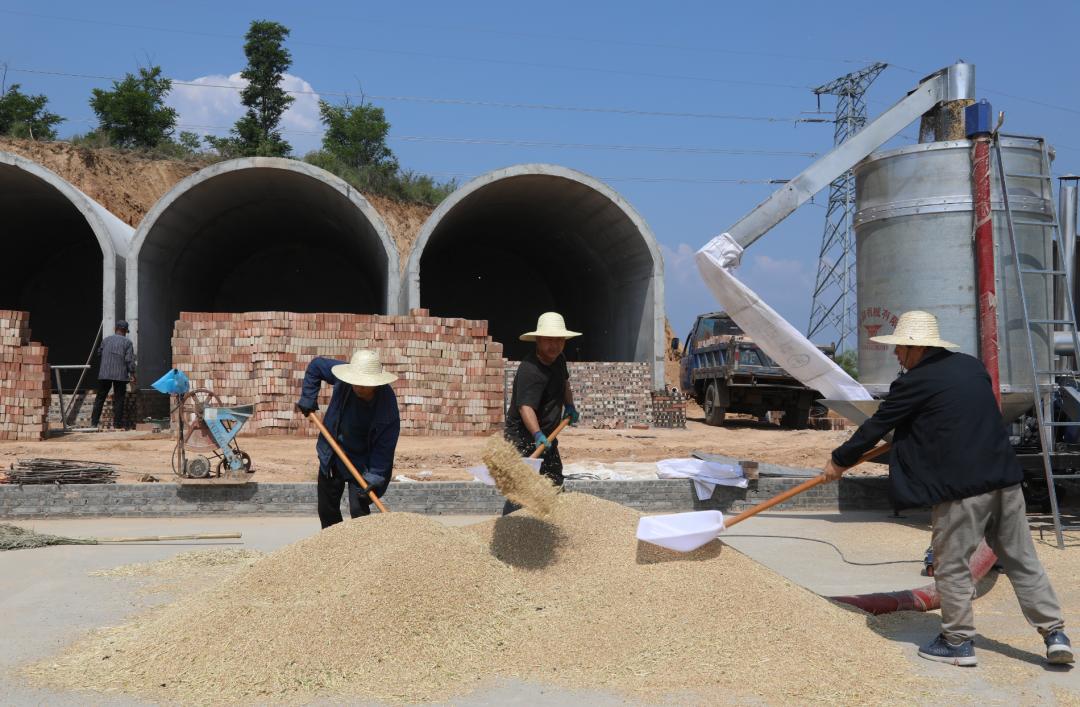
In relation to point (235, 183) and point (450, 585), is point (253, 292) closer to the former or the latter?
point (235, 183)

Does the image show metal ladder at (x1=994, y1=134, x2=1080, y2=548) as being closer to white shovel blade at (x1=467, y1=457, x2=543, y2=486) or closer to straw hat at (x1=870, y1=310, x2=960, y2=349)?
straw hat at (x1=870, y1=310, x2=960, y2=349)

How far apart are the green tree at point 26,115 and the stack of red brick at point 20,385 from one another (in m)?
19.9

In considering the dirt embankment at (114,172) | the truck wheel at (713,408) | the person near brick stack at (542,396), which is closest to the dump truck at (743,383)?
the truck wheel at (713,408)

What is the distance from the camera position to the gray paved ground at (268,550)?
4.34 meters

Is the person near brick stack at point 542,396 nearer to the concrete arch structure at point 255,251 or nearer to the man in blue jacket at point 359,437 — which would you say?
the man in blue jacket at point 359,437

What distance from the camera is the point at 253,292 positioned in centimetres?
2750

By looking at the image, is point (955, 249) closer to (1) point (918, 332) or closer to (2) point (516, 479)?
(1) point (918, 332)

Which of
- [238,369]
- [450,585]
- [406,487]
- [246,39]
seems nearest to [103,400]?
[238,369]

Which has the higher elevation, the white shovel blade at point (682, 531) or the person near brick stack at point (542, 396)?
the person near brick stack at point (542, 396)

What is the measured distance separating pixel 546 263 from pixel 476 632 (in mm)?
22586

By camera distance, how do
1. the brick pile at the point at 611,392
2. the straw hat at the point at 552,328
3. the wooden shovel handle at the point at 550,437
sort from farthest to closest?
1. the brick pile at the point at 611,392
2. the straw hat at the point at 552,328
3. the wooden shovel handle at the point at 550,437

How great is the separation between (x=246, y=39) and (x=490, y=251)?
13879mm

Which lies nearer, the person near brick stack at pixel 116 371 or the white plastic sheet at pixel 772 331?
the white plastic sheet at pixel 772 331

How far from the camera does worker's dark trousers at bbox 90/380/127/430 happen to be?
16359mm
